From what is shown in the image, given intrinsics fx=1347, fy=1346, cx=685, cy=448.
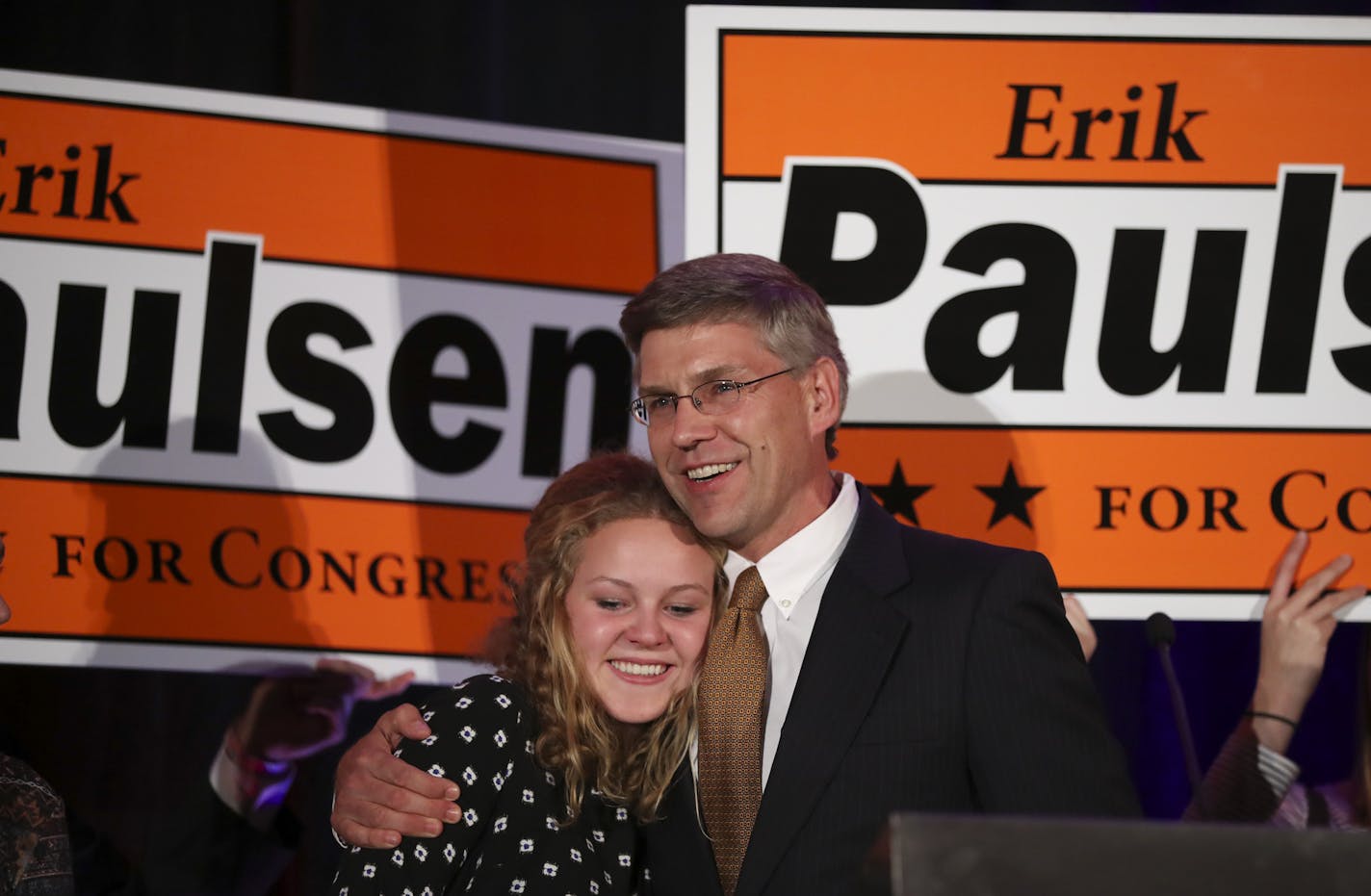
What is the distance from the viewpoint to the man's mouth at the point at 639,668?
2.11 m

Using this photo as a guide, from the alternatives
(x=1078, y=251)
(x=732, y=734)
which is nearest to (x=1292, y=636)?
(x=1078, y=251)

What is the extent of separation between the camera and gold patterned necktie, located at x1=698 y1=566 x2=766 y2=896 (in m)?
1.94

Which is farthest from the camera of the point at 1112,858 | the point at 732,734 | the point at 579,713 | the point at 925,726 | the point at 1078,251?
the point at 1078,251

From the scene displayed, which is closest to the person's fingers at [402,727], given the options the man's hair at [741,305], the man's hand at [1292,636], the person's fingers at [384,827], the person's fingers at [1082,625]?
the person's fingers at [384,827]

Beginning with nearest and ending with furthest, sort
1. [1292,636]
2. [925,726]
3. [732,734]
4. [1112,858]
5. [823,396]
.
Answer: [1112,858]
[925,726]
[732,734]
[823,396]
[1292,636]

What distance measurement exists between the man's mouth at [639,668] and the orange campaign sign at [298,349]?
0.86 m

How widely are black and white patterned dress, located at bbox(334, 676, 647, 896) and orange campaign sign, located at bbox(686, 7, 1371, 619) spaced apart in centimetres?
103

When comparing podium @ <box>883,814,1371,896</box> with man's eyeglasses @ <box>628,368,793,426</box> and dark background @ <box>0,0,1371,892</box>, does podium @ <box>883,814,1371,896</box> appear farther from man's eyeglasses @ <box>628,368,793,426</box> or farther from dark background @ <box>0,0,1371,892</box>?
dark background @ <box>0,0,1371,892</box>

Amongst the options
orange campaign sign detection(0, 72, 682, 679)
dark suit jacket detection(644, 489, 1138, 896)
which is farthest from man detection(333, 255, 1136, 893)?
orange campaign sign detection(0, 72, 682, 679)

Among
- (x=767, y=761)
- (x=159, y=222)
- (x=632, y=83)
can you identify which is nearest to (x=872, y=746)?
(x=767, y=761)

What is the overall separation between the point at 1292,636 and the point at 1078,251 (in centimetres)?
89

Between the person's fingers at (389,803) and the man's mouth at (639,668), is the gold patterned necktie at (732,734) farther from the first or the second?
the person's fingers at (389,803)

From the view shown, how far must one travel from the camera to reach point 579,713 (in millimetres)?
2104

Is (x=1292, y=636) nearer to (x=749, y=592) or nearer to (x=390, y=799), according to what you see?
(x=749, y=592)
